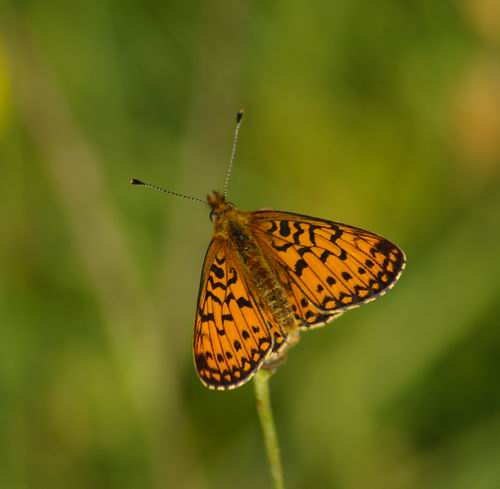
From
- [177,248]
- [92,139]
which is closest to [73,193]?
[92,139]

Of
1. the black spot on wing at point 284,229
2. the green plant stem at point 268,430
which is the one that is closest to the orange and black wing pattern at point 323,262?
the black spot on wing at point 284,229

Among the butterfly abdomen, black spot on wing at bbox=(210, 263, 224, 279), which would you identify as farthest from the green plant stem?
black spot on wing at bbox=(210, 263, 224, 279)

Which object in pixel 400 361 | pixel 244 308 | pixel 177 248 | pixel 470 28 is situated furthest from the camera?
pixel 470 28

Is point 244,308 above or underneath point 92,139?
underneath

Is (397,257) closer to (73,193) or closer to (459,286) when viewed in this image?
(459,286)

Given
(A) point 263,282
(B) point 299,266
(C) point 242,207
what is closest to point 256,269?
(A) point 263,282

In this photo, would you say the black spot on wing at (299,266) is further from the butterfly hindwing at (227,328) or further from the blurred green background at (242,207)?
the blurred green background at (242,207)
